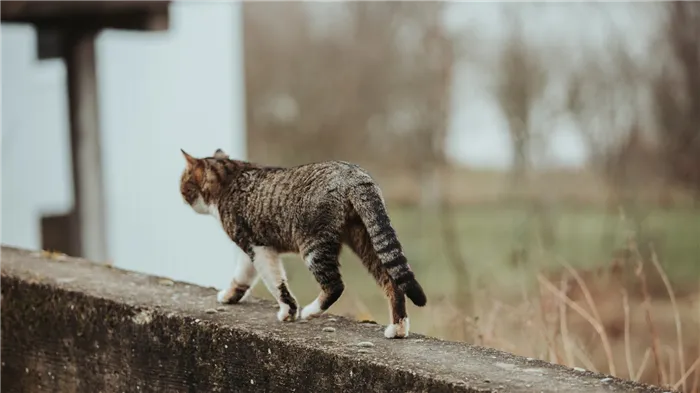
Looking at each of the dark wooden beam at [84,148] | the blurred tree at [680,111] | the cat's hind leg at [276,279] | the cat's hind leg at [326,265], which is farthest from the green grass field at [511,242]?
the cat's hind leg at [326,265]

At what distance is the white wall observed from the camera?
6375 mm

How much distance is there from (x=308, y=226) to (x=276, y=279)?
0.25 meters

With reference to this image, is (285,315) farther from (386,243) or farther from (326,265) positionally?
(386,243)

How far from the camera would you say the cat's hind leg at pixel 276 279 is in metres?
2.51

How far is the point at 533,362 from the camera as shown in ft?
7.17

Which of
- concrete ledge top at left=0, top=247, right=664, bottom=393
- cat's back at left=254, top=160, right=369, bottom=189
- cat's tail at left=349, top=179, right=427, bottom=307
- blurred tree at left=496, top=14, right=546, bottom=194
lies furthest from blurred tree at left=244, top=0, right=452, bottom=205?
cat's tail at left=349, top=179, right=427, bottom=307

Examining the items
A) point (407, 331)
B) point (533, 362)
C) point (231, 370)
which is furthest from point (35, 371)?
point (533, 362)

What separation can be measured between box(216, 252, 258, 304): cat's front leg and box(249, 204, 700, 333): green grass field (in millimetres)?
3435

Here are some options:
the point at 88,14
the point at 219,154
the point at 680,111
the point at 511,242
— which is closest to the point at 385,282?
the point at 219,154

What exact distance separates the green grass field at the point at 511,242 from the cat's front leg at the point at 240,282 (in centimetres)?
344

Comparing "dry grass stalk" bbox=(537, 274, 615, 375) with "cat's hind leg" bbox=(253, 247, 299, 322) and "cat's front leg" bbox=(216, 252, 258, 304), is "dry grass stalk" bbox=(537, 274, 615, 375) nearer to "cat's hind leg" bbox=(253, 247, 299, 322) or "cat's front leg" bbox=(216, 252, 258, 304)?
"cat's hind leg" bbox=(253, 247, 299, 322)

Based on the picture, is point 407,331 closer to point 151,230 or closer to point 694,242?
point 151,230

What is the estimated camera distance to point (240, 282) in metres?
2.69

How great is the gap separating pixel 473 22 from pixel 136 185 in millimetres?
4935
